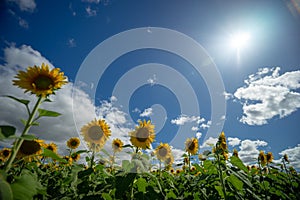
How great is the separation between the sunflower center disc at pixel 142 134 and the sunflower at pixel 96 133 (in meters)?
0.79

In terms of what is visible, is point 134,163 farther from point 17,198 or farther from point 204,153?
point 204,153

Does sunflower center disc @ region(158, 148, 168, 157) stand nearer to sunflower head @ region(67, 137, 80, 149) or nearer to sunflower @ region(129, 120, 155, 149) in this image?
sunflower @ region(129, 120, 155, 149)

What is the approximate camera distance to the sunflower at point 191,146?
285 inches

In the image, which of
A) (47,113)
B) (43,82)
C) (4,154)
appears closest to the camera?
(47,113)

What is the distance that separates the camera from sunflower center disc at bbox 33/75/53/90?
2330mm

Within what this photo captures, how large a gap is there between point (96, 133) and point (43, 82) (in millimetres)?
2160

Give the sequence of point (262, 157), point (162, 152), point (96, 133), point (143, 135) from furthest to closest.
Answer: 1. point (262, 157)
2. point (162, 152)
3. point (96, 133)
4. point (143, 135)

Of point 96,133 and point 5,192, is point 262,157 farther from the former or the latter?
point 5,192

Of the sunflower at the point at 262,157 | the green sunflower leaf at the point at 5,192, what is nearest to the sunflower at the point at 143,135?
the green sunflower leaf at the point at 5,192

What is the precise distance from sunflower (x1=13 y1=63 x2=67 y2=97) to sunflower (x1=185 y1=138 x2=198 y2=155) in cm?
598

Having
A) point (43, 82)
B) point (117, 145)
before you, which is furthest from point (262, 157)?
point (43, 82)

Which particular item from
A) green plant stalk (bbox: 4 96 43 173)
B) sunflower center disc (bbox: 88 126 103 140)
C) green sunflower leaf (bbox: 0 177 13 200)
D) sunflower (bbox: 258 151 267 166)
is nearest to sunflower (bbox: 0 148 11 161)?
sunflower center disc (bbox: 88 126 103 140)

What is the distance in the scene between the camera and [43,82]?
93.9 inches

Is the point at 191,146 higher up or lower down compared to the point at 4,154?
higher up
